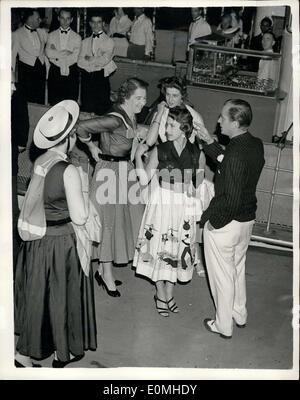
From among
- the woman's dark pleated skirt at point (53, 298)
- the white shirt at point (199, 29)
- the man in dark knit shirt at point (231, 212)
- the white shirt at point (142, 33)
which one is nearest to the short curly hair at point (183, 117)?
the man in dark knit shirt at point (231, 212)

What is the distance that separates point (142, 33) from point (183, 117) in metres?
4.27

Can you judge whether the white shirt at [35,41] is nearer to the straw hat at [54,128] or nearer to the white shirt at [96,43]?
the white shirt at [96,43]

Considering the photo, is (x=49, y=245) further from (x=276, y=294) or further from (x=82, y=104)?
(x=82, y=104)

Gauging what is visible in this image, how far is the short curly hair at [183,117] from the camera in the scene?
313cm

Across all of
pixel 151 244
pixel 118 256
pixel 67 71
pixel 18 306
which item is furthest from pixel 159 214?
pixel 67 71

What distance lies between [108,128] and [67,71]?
234 centimetres

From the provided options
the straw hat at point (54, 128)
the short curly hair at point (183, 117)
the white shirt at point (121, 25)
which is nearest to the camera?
the straw hat at point (54, 128)

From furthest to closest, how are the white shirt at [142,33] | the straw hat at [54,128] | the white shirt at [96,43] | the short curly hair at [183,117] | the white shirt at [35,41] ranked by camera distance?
the white shirt at [142,33], the white shirt at [96,43], the white shirt at [35,41], the short curly hair at [183,117], the straw hat at [54,128]

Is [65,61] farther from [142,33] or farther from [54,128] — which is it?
[54,128]

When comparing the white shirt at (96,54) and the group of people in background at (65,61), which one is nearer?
the group of people in background at (65,61)

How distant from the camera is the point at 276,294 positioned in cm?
375

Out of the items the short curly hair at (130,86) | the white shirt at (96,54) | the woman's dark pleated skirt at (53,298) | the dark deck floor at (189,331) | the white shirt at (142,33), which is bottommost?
the dark deck floor at (189,331)

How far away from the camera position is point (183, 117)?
10.3ft

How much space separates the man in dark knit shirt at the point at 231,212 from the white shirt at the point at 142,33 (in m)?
4.07
